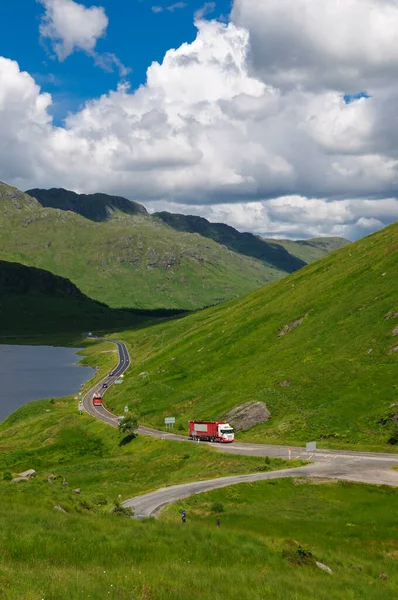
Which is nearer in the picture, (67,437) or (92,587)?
(92,587)

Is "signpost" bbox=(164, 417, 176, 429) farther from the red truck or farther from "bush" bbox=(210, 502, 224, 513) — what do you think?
"bush" bbox=(210, 502, 224, 513)

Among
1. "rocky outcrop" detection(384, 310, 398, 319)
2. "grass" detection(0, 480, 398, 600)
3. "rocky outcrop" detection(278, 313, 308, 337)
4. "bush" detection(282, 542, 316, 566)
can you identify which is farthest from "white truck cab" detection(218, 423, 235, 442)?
"bush" detection(282, 542, 316, 566)

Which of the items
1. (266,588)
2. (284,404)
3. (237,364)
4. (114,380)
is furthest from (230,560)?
(114,380)

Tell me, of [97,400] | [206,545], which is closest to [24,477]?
[206,545]

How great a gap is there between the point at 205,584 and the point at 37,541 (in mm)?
9045

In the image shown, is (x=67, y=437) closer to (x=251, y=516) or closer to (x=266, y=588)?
(x=251, y=516)

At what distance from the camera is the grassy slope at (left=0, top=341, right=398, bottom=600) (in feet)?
69.2

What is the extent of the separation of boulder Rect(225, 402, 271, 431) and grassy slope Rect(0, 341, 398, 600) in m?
31.4

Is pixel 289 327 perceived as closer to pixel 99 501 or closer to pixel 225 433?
pixel 225 433

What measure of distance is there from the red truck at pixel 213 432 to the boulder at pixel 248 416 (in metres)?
7.75

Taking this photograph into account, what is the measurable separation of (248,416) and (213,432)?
37.8 ft

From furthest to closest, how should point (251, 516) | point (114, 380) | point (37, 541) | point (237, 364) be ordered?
1. point (114, 380)
2. point (237, 364)
3. point (251, 516)
4. point (37, 541)

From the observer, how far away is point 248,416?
104 m

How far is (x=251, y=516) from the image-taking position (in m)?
48.1
